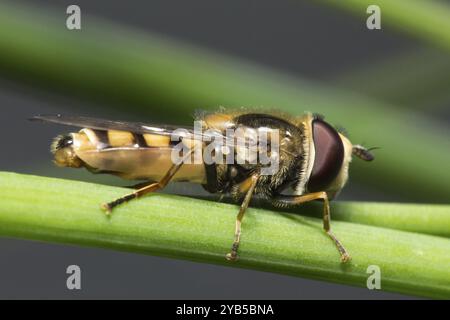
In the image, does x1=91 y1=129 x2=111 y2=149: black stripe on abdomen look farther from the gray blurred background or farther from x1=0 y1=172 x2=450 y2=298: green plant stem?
x1=0 y1=172 x2=450 y2=298: green plant stem

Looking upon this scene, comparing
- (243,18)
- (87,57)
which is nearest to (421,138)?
(87,57)

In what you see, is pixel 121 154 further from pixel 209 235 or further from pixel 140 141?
pixel 209 235

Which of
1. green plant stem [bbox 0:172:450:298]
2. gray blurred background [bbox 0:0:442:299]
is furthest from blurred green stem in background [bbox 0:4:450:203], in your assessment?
green plant stem [bbox 0:172:450:298]

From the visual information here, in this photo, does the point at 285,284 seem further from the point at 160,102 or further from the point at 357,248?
the point at 357,248

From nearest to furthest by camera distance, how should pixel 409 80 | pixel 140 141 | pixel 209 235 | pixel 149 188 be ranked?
pixel 209 235, pixel 149 188, pixel 140 141, pixel 409 80

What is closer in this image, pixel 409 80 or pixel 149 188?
pixel 149 188

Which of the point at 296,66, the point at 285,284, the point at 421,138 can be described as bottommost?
the point at 285,284

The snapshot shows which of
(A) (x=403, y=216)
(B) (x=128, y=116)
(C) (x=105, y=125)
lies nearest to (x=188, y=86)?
(B) (x=128, y=116)

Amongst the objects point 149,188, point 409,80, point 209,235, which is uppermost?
point 409,80
